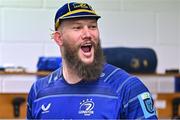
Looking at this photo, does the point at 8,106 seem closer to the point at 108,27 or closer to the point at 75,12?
the point at 108,27

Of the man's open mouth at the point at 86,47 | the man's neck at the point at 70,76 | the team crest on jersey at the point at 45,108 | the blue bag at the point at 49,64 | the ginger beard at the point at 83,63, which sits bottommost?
the team crest on jersey at the point at 45,108

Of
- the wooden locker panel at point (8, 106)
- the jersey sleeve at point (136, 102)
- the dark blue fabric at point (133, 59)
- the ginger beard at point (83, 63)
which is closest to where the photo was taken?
the jersey sleeve at point (136, 102)

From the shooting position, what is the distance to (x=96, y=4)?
2.74 m

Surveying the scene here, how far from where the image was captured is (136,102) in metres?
1.32

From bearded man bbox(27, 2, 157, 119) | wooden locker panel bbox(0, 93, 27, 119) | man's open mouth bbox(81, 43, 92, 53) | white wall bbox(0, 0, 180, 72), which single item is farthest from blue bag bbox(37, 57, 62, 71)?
man's open mouth bbox(81, 43, 92, 53)

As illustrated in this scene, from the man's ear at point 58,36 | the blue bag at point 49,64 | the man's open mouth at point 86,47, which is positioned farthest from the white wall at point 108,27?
the man's open mouth at point 86,47

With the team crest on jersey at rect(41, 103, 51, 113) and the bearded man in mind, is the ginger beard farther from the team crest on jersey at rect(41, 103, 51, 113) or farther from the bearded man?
the team crest on jersey at rect(41, 103, 51, 113)

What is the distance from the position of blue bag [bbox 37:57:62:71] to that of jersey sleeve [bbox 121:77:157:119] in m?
1.20

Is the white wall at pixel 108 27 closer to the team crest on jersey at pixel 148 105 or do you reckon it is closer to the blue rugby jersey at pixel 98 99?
the blue rugby jersey at pixel 98 99

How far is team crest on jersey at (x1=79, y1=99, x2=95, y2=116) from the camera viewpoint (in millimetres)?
1378

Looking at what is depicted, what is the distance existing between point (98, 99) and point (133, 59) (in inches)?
46.7

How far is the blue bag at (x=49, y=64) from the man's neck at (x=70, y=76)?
1009 millimetres

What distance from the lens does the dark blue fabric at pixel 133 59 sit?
8.23ft

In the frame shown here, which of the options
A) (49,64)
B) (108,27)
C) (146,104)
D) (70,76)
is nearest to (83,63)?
(70,76)
